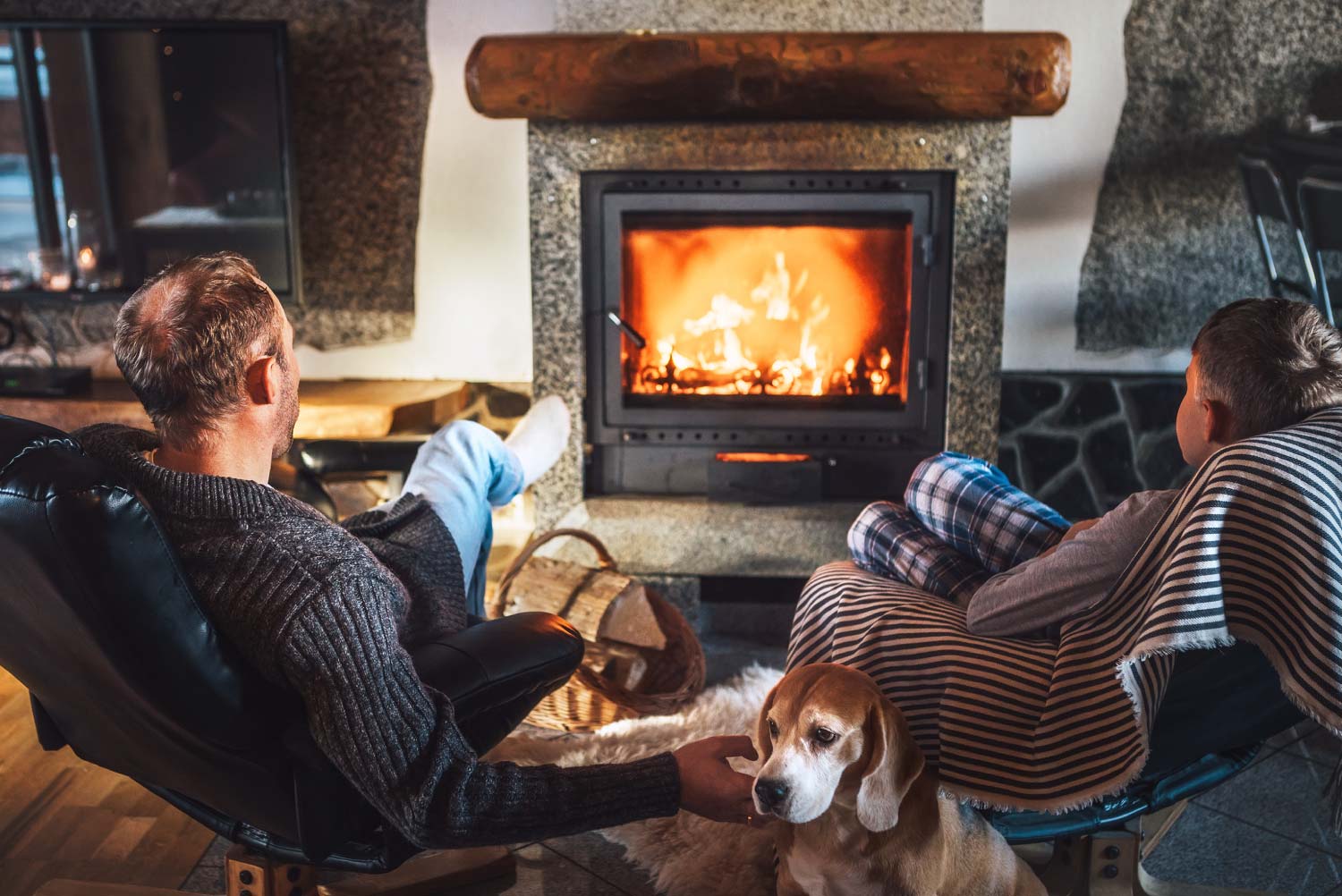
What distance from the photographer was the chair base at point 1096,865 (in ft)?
4.97

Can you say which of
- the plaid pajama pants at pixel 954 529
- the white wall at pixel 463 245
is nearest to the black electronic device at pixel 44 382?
the white wall at pixel 463 245

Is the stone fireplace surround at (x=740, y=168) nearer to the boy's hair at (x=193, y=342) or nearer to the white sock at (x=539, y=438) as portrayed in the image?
the white sock at (x=539, y=438)

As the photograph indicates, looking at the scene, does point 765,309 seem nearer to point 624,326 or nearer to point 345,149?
point 624,326

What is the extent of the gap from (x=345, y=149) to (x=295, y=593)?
224 centimetres

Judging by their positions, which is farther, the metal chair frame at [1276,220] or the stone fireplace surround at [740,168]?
the metal chair frame at [1276,220]

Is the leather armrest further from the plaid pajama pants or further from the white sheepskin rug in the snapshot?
the plaid pajama pants

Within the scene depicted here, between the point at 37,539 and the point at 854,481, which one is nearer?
the point at 37,539

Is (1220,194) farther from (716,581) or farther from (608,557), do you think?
→ (608,557)

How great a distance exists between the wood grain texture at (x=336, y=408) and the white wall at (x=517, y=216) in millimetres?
137

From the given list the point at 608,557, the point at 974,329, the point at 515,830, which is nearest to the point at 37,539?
the point at 515,830

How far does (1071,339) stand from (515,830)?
239 cm

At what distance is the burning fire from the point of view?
2.88 metres

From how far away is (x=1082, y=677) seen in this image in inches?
55.5

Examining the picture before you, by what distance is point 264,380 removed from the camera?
129 cm
